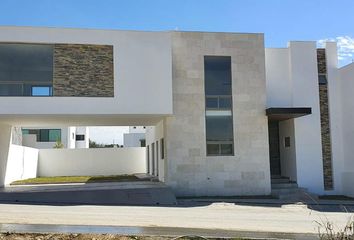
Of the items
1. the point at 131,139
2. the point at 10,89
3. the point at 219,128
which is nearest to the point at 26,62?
the point at 10,89

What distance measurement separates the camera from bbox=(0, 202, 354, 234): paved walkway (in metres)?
10.0

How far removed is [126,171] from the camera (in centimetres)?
3306

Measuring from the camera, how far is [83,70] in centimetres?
1723

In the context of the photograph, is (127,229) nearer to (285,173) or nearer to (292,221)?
(292,221)

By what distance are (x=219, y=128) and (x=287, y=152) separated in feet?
14.1

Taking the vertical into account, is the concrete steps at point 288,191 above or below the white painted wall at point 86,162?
below

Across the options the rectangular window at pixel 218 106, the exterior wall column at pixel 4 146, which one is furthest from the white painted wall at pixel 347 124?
the exterior wall column at pixel 4 146

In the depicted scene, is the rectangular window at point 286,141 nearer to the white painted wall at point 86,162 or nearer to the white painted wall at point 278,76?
the white painted wall at point 278,76

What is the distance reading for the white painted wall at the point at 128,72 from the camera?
1695 cm

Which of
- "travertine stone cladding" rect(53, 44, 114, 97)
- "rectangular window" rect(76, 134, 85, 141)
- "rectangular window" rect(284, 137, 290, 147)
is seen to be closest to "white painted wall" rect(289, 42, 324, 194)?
"rectangular window" rect(284, 137, 290, 147)

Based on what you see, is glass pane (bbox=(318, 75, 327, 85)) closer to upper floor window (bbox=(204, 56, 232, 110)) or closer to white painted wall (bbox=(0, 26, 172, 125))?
upper floor window (bbox=(204, 56, 232, 110))

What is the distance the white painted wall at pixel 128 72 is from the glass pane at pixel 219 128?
88.3 inches

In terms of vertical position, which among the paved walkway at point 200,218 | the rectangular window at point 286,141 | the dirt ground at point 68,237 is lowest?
the paved walkway at point 200,218

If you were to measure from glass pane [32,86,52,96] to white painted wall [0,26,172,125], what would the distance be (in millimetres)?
278
